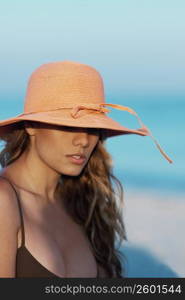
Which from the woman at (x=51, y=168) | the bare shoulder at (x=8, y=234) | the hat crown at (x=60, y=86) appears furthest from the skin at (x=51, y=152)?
the bare shoulder at (x=8, y=234)

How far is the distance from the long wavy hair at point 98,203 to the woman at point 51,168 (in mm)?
11

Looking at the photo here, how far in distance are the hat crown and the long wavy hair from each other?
293mm

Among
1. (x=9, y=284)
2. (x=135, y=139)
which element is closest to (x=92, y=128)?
(x=9, y=284)

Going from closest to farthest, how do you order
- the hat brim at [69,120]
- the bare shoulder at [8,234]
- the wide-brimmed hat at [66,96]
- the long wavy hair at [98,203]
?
the bare shoulder at [8,234] < the hat brim at [69,120] < the wide-brimmed hat at [66,96] < the long wavy hair at [98,203]

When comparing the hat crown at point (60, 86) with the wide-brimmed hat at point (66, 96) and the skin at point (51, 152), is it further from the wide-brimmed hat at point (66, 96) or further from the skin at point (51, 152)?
the skin at point (51, 152)

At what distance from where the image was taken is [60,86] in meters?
2.92

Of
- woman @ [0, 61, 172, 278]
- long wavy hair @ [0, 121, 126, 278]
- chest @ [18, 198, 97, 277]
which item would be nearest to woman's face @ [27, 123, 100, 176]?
woman @ [0, 61, 172, 278]

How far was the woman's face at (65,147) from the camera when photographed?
2.82m

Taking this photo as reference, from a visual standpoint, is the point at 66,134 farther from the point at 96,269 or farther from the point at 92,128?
the point at 96,269

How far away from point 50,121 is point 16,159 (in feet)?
1.17

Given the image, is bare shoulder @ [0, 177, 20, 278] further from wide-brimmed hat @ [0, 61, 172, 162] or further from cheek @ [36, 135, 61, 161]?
wide-brimmed hat @ [0, 61, 172, 162]

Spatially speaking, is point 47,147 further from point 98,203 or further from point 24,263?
point 98,203

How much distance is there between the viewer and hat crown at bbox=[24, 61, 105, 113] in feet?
9.57

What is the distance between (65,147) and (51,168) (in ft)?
0.67
